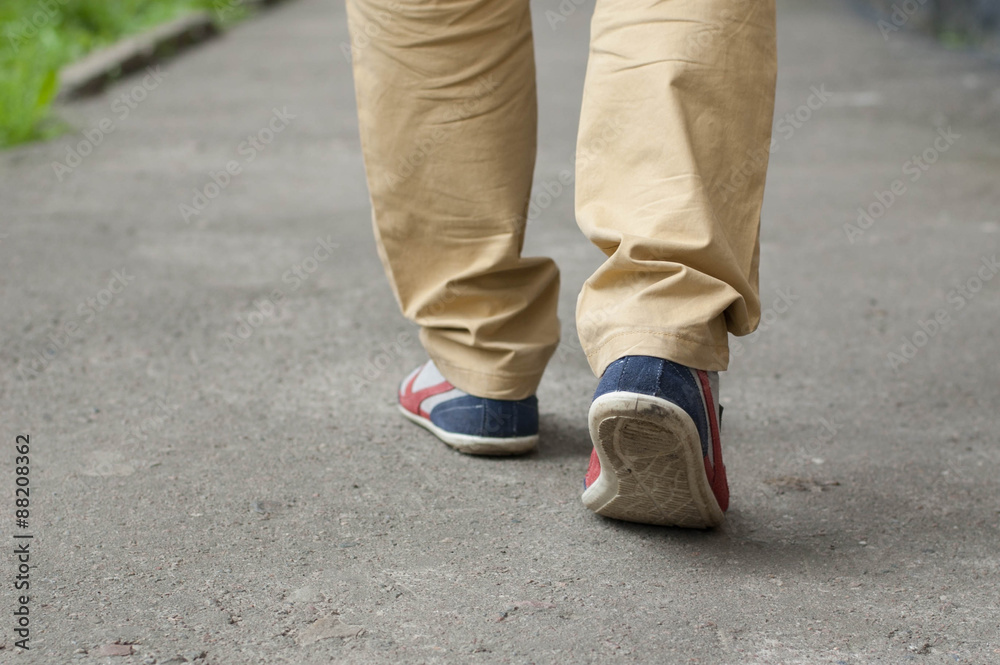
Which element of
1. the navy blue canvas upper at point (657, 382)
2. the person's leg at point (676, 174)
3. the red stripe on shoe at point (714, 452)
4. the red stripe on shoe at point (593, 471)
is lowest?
the red stripe on shoe at point (593, 471)

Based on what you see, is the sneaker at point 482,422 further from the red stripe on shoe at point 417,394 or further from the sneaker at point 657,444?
the sneaker at point 657,444

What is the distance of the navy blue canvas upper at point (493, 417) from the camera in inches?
65.4

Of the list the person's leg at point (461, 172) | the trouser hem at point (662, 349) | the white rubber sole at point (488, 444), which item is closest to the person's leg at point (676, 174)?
the trouser hem at point (662, 349)

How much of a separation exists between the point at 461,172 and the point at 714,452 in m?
0.60

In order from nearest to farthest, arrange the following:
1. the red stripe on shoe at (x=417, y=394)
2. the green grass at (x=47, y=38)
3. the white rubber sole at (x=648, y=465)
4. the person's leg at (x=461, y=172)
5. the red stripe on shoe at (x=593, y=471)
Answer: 1. the white rubber sole at (x=648, y=465)
2. the red stripe on shoe at (x=593, y=471)
3. the person's leg at (x=461, y=172)
4. the red stripe on shoe at (x=417, y=394)
5. the green grass at (x=47, y=38)

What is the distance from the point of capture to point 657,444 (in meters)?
1.24

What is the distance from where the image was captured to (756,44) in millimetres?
1317

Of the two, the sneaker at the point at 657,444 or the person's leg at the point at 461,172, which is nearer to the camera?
the sneaker at the point at 657,444

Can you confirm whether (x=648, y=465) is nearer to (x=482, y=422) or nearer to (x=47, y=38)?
(x=482, y=422)

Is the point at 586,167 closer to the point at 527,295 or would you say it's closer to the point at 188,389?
the point at 527,295

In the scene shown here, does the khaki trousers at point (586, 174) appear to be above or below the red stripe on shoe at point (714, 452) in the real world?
above

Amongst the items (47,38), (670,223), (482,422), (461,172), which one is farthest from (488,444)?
(47,38)

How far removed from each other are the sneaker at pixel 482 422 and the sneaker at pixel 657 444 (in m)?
0.28

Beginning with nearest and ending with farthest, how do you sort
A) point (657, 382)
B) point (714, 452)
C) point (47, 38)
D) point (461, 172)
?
point (657, 382) → point (714, 452) → point (461, 172) → point (47, 38)
